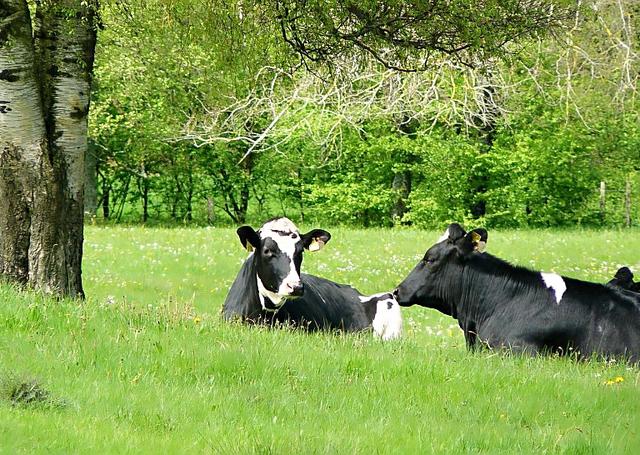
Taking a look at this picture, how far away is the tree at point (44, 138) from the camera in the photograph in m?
10.6

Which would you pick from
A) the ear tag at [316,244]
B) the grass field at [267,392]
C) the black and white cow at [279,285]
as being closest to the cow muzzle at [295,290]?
the black and white cow at [279,285]

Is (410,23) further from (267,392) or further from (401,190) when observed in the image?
(401,190)

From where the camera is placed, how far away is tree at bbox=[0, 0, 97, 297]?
10633mm

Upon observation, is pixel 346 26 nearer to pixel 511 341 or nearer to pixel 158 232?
pixel 511 341

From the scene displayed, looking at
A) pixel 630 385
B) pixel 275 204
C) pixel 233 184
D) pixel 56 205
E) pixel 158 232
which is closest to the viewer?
pixel 630 385

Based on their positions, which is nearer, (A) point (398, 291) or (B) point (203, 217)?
(A) point (398, 291)

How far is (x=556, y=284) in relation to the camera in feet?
37.9

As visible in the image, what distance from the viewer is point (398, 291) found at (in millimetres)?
12344

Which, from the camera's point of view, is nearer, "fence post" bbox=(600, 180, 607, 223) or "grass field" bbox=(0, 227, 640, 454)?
"grass field" bbox=(0, 227, 640, 454)

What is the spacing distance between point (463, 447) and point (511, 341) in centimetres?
516

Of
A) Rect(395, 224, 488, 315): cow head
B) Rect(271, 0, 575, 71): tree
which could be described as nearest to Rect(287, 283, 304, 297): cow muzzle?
Rect(395, 224, 488, 315): cow head

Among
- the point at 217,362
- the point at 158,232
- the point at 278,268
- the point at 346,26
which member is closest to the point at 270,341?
the point at 217,362

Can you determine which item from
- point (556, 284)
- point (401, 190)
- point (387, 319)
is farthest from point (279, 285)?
point (401, 190)

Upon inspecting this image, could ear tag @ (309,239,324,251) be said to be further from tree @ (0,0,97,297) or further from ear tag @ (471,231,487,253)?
tree @ (0,0,97,297)
